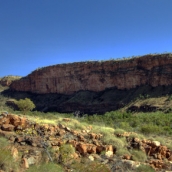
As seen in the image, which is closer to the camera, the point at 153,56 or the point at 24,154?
the point at 24,154

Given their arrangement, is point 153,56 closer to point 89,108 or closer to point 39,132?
point 89,108

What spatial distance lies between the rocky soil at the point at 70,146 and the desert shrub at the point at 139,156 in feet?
0.31

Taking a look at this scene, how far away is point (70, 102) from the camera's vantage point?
215ft

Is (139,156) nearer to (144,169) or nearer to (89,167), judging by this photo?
(144,169)

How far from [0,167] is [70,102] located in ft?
193

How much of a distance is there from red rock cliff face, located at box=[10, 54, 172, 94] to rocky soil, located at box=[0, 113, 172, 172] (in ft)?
154

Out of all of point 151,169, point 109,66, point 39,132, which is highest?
point 109,66

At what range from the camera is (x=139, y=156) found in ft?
32.0

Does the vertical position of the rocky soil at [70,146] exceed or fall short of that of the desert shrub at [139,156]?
it exceeds it

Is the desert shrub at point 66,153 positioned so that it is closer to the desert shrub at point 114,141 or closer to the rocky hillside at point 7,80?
the desert shrub at point 114,141

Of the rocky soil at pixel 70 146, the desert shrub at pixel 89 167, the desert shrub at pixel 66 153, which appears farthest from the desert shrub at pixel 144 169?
the desert shrub at pixel 66 153

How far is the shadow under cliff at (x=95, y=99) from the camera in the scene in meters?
56.2

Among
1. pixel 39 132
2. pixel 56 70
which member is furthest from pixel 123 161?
pixel 56 70

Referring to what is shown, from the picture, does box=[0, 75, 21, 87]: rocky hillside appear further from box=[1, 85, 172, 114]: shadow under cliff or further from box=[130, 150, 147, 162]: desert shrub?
box=[130, 150, 147, 162]: desert shrub
